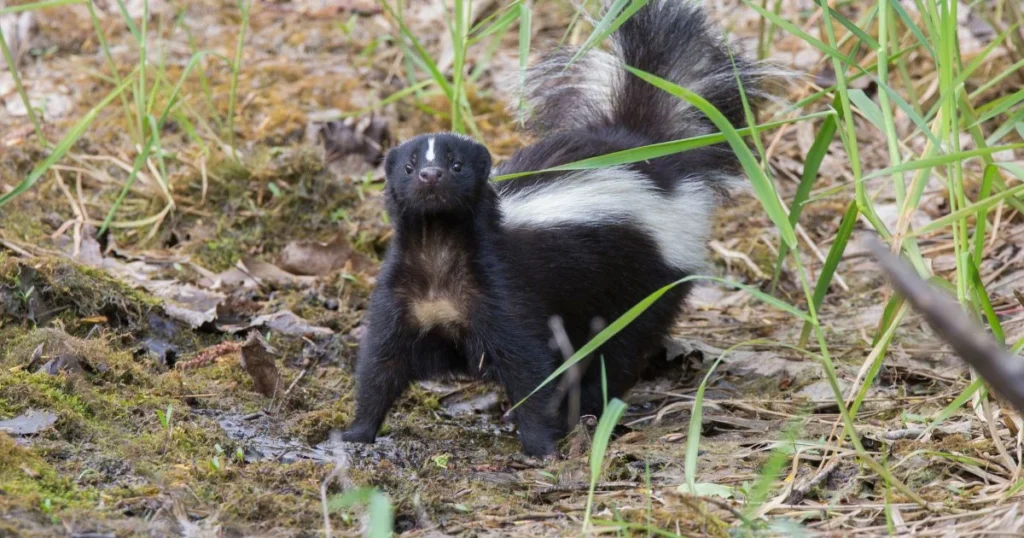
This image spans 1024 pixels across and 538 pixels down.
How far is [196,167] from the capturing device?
6762 millimetres

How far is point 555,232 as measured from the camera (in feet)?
16.5

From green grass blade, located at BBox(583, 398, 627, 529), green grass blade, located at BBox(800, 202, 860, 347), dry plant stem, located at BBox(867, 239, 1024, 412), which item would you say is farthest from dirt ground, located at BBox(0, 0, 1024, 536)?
dry plant stem, located at BBox(867, 239, 1024, 412)

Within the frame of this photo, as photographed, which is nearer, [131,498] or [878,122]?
[131,498]

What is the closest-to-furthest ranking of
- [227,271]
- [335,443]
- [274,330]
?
[335,443]
[274,330]
[227,271]

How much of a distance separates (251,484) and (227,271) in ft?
9.00

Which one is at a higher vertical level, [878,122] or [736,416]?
[878,122]

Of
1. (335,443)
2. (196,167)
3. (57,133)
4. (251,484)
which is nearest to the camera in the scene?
(251,484)

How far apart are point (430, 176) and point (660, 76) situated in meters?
1.61

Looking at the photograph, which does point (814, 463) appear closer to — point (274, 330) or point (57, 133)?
point (274, 330)

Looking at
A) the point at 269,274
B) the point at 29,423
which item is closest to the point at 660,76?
the point at 269,274

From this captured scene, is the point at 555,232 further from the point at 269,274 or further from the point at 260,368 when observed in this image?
the point at 269,274

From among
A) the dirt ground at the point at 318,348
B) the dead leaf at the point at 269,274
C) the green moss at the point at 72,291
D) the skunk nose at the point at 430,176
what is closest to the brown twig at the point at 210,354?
the dirt ground at the point at 318,348

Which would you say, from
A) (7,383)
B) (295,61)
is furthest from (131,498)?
(295,61)

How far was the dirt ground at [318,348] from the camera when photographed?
11.4 feet
